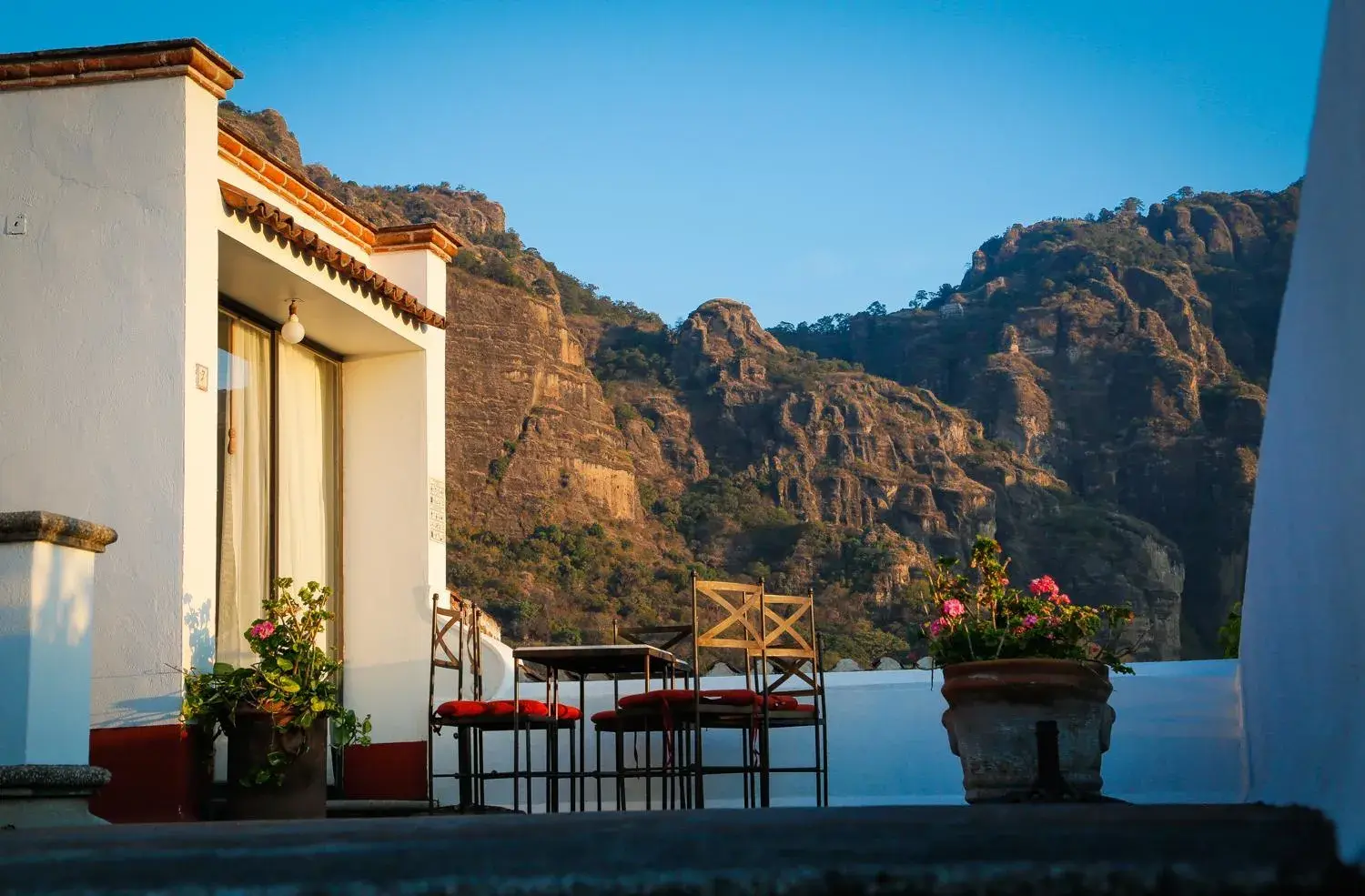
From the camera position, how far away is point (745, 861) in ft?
→ 4.89

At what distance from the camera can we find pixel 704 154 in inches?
1869

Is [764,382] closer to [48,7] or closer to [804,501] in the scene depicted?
[804,501]

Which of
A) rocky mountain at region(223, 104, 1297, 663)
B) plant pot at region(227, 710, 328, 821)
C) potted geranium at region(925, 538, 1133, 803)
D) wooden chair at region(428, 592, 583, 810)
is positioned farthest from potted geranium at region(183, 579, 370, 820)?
rocky mountain at region(223, 104, 1297, 663)

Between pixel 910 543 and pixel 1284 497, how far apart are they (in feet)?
156

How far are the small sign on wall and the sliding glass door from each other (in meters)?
0.46

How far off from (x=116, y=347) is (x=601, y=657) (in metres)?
2.13

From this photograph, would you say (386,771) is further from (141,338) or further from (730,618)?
(141,338)

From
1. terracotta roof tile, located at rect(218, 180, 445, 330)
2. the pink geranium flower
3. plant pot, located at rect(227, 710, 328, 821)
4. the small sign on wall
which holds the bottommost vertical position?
plant pot, located at rect(227, 710, 328, 821)

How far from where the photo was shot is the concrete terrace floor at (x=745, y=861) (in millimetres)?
1429

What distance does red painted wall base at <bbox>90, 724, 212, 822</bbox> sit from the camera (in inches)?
201

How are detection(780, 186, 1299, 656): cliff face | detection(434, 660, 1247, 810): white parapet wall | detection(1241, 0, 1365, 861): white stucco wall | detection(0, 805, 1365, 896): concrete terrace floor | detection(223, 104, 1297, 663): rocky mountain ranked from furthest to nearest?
detection(780, 186, 1299, 656): cliff face < detection(223, 104, 1297, 663): rocky mountain < detection(434, 660, 1247, 810): white parapet wall < detection(1241, 0, 1365, 861): white stucco wall < detection(0, 805, 1365, 896): concrete terrace floor

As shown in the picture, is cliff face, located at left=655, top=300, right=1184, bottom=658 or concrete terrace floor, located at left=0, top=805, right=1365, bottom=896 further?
cliff face, located at left=655, top=300, right=1184, bottom=658

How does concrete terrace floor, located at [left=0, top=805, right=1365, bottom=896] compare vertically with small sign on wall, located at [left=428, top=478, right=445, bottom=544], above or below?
below

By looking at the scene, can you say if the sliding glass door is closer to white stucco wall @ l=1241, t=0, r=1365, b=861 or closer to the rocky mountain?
white stucco wall @ l=1241, t=0, r=1365, b=861
